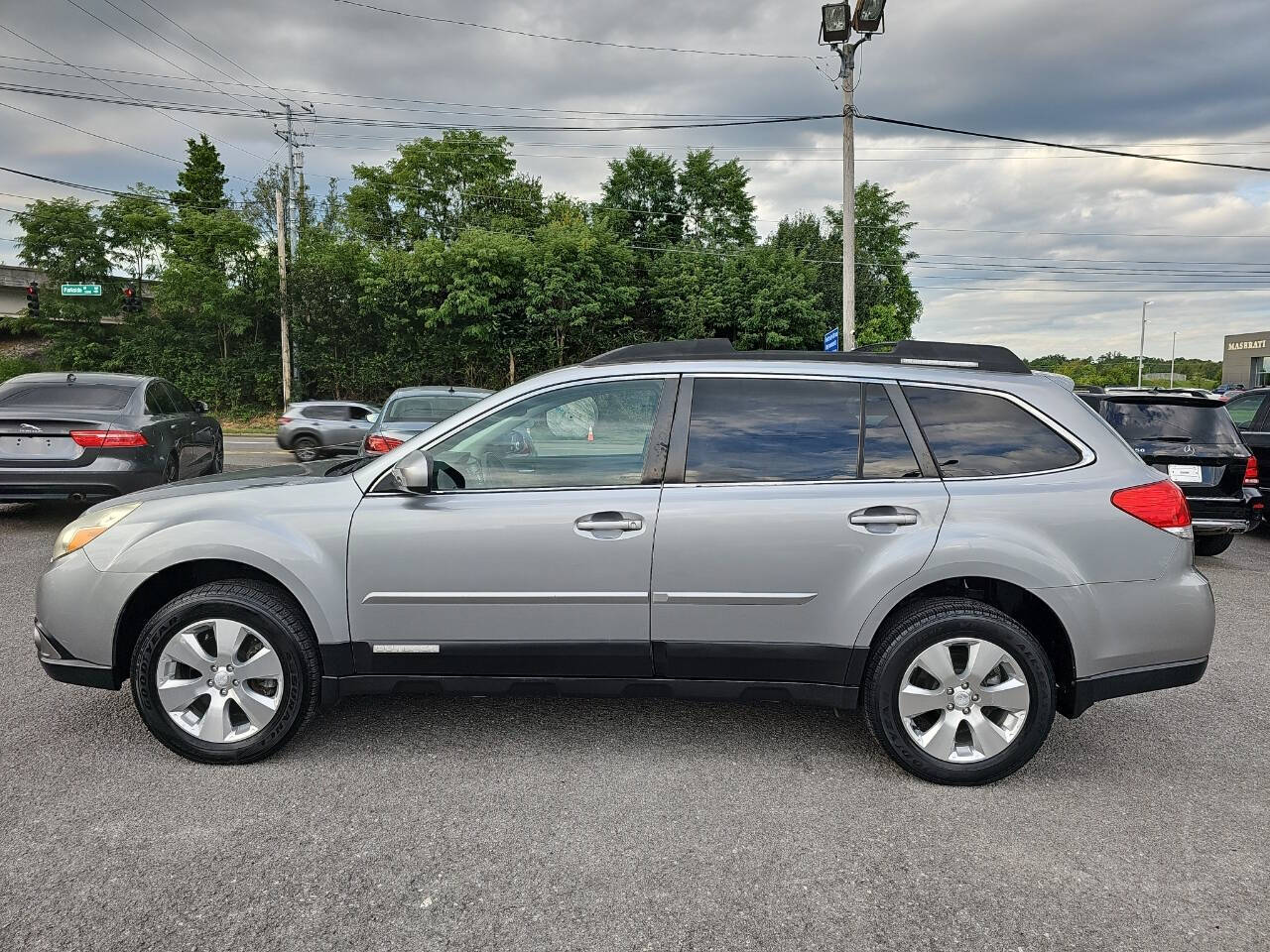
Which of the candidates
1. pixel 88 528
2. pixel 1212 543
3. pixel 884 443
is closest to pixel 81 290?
pixel 88 528

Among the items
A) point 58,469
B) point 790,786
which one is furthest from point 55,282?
point 790,786

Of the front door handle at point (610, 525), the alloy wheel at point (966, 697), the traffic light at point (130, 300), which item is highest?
the traffic light at point (130, 300)

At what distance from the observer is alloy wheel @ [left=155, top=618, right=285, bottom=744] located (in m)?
3.33

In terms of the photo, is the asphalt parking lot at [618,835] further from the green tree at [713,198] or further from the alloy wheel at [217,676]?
the green tree at [713,198]

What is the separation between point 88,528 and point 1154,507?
4.42 metres

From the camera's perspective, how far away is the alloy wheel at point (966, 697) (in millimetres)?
3184

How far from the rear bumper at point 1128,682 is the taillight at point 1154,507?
537 mm

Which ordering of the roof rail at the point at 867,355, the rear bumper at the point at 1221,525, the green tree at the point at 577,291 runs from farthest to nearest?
the green tree at the point at 577,291 → the rear bumper at the point at 1221,525 → the roof rail at the point at 867,355

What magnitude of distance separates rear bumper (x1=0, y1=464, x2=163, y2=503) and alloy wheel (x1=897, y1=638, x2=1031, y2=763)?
7391 millimetres

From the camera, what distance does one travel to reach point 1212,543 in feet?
26.7

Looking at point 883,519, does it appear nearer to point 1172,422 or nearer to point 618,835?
point 618,835

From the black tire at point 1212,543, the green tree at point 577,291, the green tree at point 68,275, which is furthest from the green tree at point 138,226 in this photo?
the black tire at point 1212,543

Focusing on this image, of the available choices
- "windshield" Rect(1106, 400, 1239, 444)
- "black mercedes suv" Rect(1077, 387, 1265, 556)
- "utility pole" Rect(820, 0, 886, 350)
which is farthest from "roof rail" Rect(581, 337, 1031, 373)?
"utility pole" Rect(820, 0, 886, 350)

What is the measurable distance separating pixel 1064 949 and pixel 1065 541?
→ 4.87ft
